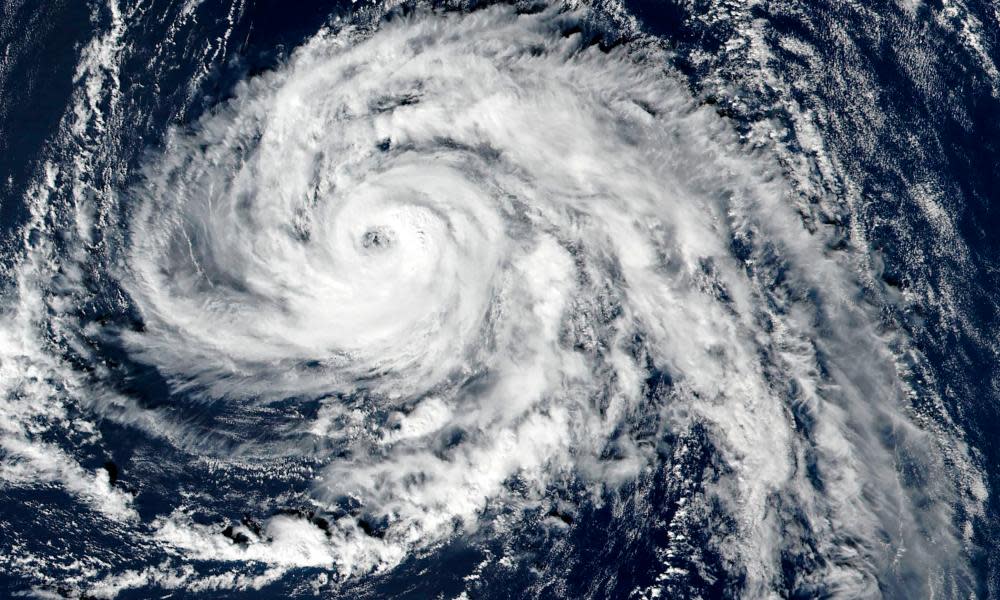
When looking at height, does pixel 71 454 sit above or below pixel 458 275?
below

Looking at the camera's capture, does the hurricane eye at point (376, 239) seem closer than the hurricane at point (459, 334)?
No

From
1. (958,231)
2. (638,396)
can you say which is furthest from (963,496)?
(638,396)

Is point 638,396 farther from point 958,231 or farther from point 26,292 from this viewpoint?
point 26,292

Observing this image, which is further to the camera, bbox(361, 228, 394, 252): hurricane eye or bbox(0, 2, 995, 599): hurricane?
bbox(361, 228, 394, 252): hurricane eye

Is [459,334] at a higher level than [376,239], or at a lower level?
lower

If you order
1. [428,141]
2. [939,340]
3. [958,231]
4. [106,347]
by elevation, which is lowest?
[106,347]

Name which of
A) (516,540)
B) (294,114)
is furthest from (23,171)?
(516,540)
